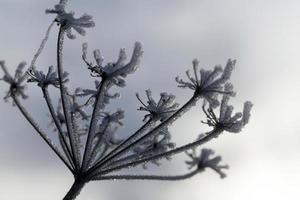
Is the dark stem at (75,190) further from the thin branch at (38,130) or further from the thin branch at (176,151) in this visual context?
the thin branch at (176,151)

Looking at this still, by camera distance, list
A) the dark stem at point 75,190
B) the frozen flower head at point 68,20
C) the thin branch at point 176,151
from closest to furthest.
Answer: the thin branch at point 176,151 < the dark stem at point 75,190 < the frozen flower head at point 68,20

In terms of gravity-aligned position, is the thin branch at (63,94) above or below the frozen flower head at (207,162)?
above

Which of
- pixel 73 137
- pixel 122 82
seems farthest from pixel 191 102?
pixel 73 137

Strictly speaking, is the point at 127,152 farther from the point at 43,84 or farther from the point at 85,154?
the point at 43,84

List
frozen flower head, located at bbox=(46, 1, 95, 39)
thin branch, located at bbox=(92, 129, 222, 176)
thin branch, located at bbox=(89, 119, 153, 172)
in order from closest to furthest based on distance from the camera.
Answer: thin branch, located at bbox=(92, 129, 222, 176), thin branch, located at bbox=(89, 119, 153, 172), frozen flower head, located at bbox=(46, 1, 95, 39)

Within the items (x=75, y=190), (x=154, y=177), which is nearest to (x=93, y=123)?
(x=75, y=190)

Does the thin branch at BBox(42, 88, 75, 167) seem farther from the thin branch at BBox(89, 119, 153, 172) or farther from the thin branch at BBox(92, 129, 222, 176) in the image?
the thin branch at BBox(92, 129, 222, 176)
